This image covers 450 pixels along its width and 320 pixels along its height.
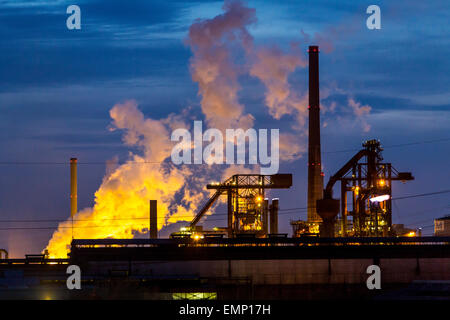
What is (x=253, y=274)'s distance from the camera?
69000 millimetres

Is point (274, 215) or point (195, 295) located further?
point (274, 215)

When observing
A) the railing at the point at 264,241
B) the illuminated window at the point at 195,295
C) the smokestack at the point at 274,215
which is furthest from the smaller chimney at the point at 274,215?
the illuminated window at the point at 195,295

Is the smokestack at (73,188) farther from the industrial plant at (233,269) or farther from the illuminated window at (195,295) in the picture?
the illuminated window at (195,295)

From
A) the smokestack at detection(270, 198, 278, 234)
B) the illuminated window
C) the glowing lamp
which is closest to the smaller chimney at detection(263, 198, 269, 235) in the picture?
the smokestack at detection(270, 198, 278, 234)

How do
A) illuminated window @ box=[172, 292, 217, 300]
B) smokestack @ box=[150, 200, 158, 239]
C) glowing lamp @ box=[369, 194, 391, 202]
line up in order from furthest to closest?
smokestack @ box=[150, 200, 158, 239], glowing lamp @ box=[369, 194, 391, 202], illuminated window @ box=[172, 292, 217, 300]

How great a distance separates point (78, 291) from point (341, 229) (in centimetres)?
6634

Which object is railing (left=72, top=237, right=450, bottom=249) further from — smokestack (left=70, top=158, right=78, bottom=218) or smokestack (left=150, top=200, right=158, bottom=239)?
smokestack (left=70, top=158, right=78, bottom=218)

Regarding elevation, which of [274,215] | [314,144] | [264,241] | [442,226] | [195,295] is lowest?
[195,295]

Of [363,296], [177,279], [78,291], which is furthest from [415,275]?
[78,291]

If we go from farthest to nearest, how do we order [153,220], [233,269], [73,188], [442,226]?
[442,226] < [73,188] < [153,220] < [233,269]

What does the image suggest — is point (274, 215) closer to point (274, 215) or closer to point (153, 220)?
point (274, 215)

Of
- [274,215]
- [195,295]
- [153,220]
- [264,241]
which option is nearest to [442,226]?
[274,215]
